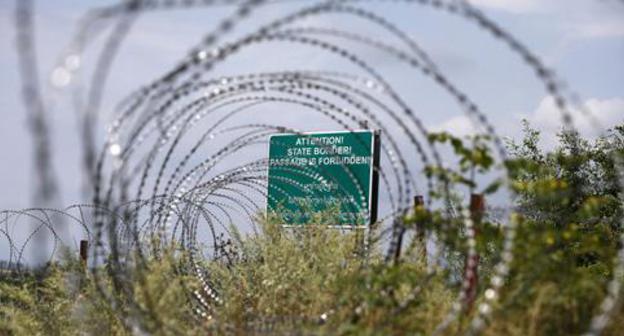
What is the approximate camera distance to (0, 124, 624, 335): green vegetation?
678 centimetres

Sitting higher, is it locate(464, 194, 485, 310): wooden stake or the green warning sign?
the green warning sign

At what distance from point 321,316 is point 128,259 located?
1.66m

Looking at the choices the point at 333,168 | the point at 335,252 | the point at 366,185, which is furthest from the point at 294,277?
the point at 333,168

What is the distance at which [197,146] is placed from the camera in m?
9.67

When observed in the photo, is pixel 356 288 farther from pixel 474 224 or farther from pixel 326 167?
pixel 326 167

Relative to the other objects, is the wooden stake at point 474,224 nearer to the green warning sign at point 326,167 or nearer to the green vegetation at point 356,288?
the green vegetation at point 356,288

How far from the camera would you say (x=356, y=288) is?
7723mm

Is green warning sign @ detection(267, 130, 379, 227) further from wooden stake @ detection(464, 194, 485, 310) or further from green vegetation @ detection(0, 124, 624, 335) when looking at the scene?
wooden stake @ detection(464, 194, 485, 310)

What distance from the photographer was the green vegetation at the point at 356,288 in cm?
678

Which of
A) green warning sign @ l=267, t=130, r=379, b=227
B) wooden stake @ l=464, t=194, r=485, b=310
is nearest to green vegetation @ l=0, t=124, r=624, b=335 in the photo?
wooden stake @ l=464, t=194, r=485, b=310

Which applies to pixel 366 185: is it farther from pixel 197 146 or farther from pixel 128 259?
pixel 128 259

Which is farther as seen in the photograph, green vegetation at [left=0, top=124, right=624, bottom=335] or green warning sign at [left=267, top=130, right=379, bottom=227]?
green warning sign at [left=267, top=130, right=379, bottom=227]

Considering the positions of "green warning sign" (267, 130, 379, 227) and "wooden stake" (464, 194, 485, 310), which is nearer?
"wooden stake" (464, 194, 485, 310)

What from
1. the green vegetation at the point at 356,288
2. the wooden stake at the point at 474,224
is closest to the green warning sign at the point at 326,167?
the green vegetation at the point at 356,288
